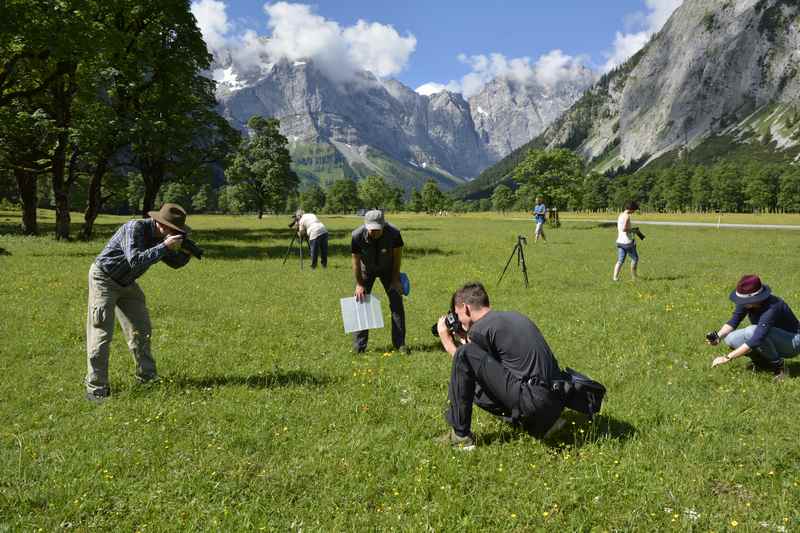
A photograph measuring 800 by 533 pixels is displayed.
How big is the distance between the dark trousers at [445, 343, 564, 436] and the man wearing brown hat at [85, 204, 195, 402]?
3961 mm

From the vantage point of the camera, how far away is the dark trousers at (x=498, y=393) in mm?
5234

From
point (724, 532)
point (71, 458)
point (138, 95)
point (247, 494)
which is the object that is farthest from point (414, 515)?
point (138, 95)

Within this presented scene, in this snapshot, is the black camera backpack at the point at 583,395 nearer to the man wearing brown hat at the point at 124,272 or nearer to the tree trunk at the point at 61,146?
the man wearing brown hat at the point at 124,272

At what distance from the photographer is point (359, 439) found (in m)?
5.93

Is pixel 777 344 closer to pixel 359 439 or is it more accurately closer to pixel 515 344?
pixel 515 344

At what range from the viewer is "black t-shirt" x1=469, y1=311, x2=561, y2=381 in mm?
5234

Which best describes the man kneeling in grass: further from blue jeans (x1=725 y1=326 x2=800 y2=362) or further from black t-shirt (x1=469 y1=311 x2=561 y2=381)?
blue jeans (x1=725 y1=326 x2=800 y2=362)

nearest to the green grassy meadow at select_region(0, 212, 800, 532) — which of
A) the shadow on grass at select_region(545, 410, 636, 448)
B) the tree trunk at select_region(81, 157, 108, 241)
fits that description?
the shadow on grass at select_region(545, 410, 636, 448)

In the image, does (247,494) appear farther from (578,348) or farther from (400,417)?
(578,348)

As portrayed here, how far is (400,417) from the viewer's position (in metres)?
6.62

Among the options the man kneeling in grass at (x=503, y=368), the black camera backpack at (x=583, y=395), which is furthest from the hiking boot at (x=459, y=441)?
the black camera backpack at (x=583, y=395)

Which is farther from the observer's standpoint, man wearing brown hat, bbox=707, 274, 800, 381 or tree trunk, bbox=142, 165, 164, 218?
tree trunk, bbox=142, 165, 164, 218

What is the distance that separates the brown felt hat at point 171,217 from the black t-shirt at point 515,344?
4.10 m

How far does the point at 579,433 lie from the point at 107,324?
6596 mm
